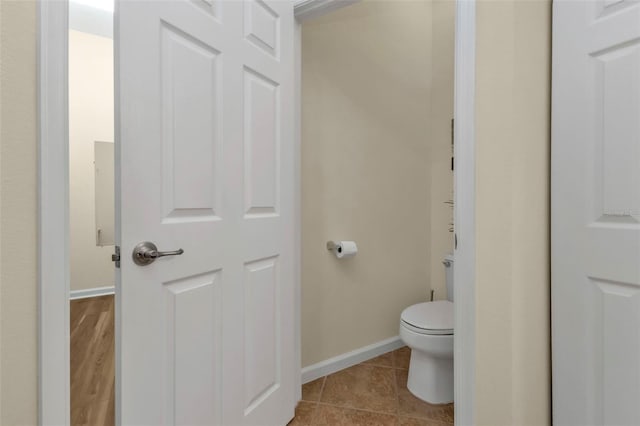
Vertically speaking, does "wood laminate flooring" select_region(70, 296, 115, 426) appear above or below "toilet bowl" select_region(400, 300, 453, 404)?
below

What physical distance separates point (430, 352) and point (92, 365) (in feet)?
6.75

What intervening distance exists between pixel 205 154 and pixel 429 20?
2.27 m

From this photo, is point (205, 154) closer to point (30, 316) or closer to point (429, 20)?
point (30, 316)

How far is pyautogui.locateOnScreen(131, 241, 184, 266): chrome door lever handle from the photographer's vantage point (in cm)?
85

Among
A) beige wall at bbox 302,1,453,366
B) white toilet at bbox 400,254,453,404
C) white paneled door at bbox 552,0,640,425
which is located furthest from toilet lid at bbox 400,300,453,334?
white paneled door at bbox 552,0,640,425

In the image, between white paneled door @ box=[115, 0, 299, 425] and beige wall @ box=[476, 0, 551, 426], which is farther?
beige wall @ box=[476, 0, 551, 426]

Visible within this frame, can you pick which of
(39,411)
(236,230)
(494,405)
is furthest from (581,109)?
(39,411)

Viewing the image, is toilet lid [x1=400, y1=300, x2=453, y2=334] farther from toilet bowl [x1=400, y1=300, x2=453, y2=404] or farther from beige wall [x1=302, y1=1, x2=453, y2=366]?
beige wall [x1=302, y1=1, x2=453, y2=366]

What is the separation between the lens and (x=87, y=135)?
10.8 feet

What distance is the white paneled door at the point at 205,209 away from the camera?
849mm

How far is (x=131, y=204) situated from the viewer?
33.3 inches

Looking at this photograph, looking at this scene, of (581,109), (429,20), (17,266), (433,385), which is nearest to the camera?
(17,266)

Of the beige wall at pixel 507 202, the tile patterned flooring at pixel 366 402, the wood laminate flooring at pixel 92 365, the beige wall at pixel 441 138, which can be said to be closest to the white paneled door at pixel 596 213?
the beige wall at pixel 507 202

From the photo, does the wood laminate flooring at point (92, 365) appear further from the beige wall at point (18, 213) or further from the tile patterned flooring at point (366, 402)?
the beige wall at point (18, 213)
